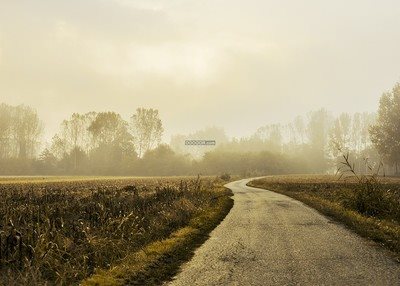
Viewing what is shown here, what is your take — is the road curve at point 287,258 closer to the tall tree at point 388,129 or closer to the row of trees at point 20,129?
the tall tree at point 388,129

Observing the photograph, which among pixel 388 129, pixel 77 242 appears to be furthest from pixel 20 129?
pixel 77 242

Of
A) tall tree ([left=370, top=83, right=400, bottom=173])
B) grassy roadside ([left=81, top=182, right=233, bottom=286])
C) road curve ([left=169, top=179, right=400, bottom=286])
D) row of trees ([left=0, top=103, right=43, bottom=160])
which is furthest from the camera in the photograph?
row of trees ([left=0, top=103, right=43, bottom=160])

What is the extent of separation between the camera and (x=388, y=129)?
3214 inches

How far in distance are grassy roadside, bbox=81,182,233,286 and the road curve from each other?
1.28ft

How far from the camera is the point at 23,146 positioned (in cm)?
11231

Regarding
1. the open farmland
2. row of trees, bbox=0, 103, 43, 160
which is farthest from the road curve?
row of trees, bbox=0, 103, 43, 160

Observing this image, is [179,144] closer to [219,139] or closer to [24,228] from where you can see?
[219,139]

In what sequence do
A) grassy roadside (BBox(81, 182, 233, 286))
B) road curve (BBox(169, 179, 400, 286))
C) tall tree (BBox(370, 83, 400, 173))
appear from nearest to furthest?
road curve (BBox(169, 179, 400, 286)), grassy roadside (BBox(81, 182, 233, 286)), tall tree (BBox(370, 83, 400, 173))

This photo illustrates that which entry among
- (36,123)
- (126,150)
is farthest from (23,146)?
(126,150)

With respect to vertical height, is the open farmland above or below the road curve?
above

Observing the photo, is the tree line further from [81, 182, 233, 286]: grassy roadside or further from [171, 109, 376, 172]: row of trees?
[81, 182, 233, 286]: grassy roadside

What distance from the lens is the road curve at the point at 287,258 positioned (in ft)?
30.8

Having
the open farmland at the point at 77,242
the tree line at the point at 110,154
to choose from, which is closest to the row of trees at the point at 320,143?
the tree line at the point at 110,154

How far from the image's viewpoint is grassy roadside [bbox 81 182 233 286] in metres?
9.51
